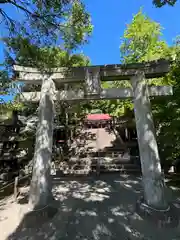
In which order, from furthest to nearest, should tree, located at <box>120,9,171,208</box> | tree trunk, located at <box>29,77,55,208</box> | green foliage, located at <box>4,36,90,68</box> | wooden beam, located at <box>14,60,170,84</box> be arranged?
tree, located at <box>120,9,171,208</box>, green foliage, located at <box>4,36,90,68</box>, wooden beam, located at <box>14,60,170,84</box>, tree trunk, located at <box>29,77,55,208</box>

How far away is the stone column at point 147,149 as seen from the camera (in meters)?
3.49

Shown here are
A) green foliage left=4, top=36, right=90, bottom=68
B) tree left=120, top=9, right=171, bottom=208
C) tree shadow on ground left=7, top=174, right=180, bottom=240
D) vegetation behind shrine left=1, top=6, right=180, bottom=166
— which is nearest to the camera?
tree shadow on ground left=7, top=174, right=180, bottom=240

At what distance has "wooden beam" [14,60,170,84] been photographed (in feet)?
13.7

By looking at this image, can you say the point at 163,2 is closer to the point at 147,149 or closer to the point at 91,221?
the point at 147,149

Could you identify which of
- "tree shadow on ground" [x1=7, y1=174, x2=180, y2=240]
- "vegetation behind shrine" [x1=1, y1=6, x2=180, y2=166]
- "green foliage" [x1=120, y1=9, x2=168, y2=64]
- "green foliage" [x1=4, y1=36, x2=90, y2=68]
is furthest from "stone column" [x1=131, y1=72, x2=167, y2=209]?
"green foliage" [x1=120, y1=9, x2=168, y2=64]

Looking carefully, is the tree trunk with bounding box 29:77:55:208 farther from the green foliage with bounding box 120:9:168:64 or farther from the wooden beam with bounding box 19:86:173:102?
the green foliage with bounding box 120:9:168:64

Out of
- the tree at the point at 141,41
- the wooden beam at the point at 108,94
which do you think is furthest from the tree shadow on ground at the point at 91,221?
the tree at the point at 141,41

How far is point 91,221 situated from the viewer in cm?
343

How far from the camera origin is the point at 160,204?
135 inches

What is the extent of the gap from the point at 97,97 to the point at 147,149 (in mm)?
1809

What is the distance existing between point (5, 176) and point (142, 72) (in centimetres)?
653

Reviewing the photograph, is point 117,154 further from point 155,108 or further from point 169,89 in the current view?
point 169,89

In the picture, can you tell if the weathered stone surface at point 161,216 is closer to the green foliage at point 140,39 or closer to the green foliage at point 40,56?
the green foliage at point 40,56

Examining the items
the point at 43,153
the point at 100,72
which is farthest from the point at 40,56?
the point at 43,153
